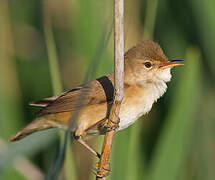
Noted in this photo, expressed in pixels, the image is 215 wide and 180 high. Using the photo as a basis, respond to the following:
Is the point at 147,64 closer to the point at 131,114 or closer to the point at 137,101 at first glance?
the point at 137,101

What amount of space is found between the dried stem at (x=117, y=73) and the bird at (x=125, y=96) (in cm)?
43

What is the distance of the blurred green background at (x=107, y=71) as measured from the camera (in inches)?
90.4

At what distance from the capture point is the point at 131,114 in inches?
94.7

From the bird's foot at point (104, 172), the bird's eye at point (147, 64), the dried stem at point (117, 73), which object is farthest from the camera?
the bird's eye at point (147, 64)

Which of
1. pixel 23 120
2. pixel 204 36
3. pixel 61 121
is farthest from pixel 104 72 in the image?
pixel 23 120

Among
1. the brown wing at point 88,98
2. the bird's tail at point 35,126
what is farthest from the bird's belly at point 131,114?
the bird's tail at point 35,126

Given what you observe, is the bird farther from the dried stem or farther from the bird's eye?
the dried stem

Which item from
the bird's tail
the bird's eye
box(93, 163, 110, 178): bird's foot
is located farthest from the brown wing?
box(93, 163, 110, 178): bird's foot

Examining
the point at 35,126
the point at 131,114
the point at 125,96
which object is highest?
the point at 125,96

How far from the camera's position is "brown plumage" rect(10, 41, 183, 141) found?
8.14 feet

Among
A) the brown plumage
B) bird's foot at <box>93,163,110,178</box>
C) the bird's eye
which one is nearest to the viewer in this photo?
bird's foot at <box>93,163,110,178</box>

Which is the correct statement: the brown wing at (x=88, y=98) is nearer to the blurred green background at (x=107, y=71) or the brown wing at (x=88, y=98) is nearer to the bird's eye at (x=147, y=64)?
the blurred green background at (x=107, y=71)

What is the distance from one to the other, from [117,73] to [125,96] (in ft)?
2.09

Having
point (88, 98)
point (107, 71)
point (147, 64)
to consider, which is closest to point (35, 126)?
point (88, 98)
